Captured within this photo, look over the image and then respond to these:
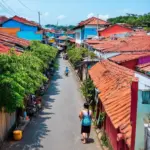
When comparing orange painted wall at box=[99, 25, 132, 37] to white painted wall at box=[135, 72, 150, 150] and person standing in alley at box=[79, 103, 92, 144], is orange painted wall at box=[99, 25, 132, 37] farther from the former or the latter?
white painted wall at box=[135, 72, 150, 150]

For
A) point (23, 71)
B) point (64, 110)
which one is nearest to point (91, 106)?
point (64, 110)

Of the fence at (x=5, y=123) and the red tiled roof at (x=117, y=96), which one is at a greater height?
the red tiled roof at (x=117, y=96)

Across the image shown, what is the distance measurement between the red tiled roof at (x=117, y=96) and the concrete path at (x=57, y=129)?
2.30m

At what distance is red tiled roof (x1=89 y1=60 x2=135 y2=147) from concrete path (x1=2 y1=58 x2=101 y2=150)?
7.56ft

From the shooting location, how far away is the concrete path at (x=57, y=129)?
13.9 m

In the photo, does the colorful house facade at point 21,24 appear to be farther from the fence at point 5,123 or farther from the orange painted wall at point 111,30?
the fence at point 5,123

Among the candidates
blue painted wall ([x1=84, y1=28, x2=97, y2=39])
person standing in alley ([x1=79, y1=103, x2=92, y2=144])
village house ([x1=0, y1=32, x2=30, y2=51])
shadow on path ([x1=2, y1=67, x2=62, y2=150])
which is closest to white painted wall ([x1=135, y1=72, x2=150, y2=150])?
person standing in alley ([x1=79, y1=103, x2=92, y2=144])

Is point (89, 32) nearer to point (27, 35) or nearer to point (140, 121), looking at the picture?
point (27, 35)

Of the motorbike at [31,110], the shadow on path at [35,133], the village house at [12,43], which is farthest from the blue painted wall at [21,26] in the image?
the motorbike at [31,110]

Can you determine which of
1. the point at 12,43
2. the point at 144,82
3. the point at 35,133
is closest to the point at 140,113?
the point at 144,82

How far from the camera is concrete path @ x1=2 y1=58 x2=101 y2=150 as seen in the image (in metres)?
13.9

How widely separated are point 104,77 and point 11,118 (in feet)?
18.8

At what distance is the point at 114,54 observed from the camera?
23.1 metres

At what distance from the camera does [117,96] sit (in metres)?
13.1
